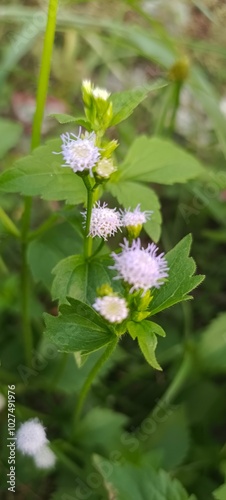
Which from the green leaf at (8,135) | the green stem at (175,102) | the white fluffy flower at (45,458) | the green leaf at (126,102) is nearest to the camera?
the green leaf at (126,102)

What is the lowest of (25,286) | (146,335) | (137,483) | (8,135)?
(137,483)

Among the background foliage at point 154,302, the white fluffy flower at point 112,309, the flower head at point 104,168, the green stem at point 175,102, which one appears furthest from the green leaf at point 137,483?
the green stem at point 175,102

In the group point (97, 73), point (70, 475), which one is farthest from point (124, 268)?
point (97, 73)

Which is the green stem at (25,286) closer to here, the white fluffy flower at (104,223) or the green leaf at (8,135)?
the green leaf at (8,135)

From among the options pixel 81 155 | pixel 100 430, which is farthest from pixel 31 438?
pixel 81 155

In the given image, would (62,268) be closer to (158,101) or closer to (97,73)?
(158,101)

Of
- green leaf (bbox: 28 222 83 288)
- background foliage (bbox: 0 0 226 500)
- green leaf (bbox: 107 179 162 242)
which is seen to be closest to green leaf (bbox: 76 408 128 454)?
background foliage (bbox: 0 0 226 500)

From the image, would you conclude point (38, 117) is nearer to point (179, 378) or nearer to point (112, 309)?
point (112, 309)
